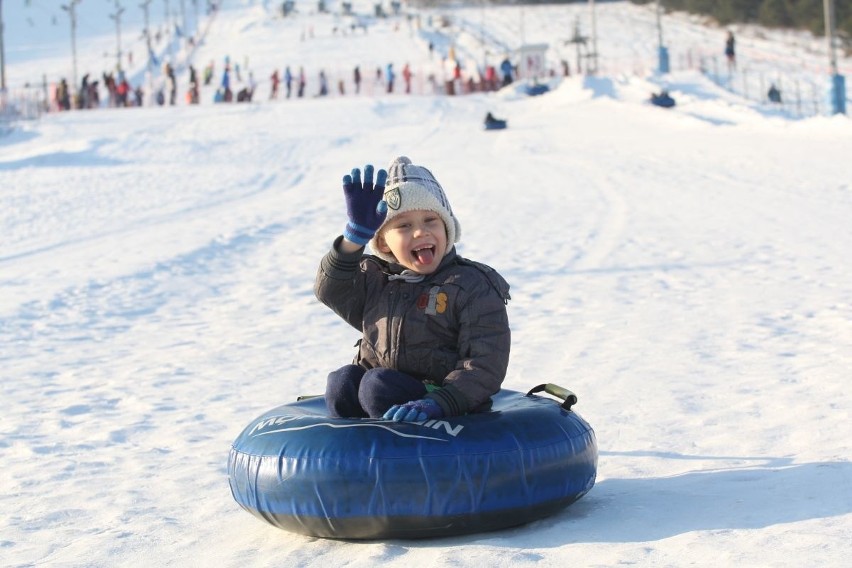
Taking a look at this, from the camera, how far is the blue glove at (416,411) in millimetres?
3738

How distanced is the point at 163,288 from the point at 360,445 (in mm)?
7081

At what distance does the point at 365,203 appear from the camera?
3951 millimetres

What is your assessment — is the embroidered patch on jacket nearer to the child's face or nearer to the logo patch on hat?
the child's face

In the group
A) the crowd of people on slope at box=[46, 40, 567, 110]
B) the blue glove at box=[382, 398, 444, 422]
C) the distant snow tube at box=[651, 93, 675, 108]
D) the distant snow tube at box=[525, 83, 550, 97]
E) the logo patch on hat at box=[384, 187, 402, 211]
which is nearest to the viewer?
the blue glove at box=[382, 398, 444, 422]

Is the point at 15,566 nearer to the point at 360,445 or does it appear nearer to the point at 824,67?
the point at 360,445

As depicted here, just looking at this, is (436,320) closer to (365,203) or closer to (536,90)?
(365,203)

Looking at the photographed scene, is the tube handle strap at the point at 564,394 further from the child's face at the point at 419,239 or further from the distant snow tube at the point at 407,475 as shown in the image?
the child's face at the point at 419,239

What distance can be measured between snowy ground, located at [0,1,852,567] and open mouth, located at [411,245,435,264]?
941 mm

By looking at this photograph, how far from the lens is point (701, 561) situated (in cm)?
317

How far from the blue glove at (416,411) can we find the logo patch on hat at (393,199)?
667mm

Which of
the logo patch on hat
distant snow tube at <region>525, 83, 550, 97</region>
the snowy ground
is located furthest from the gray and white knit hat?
distant snow tube at <region>525, 83, 550, 97</region>

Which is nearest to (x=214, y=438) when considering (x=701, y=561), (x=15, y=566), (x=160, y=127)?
(x=15, y=566)

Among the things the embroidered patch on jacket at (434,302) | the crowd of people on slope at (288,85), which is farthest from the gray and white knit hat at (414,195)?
the crowd of people on slope at (288,85)

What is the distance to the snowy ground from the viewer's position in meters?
3.79
